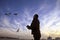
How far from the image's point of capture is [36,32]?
385 inches

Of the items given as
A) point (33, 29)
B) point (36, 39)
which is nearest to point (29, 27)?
point (33, 29)

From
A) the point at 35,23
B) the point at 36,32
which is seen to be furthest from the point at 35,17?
the point at 36,32

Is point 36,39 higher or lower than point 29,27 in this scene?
lower

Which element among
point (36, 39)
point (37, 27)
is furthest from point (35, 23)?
point (36, 39)

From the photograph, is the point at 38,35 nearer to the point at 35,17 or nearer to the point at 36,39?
the point at 36,39

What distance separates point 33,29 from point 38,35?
22.7 inches

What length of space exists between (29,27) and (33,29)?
333 mm

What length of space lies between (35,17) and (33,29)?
2.96 feet

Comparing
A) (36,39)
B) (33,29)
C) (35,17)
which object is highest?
(35,17)

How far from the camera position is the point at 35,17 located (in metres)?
9.88

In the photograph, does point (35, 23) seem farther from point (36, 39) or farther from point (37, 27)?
point (36, 39)

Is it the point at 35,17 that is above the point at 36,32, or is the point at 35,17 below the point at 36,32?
above

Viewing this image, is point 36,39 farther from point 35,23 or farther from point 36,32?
point 35,23

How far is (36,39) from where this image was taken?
32.0ft
